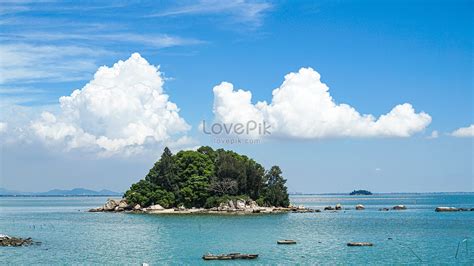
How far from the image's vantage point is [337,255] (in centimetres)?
5653

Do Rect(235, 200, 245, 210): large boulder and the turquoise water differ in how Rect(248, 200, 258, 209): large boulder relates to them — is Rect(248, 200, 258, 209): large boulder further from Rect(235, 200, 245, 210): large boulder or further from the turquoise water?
the turquoise water

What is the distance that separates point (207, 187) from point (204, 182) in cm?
134

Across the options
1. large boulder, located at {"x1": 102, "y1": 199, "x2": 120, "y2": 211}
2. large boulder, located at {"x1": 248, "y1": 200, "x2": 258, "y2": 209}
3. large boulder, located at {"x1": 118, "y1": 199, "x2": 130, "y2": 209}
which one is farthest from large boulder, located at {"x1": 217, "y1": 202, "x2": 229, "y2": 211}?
large boulder, located at {"x1": 102, "y1": 199, "x2": 120, "y2": 211}

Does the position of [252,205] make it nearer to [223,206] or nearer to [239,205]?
[239,205]

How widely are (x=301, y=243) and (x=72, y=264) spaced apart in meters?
25.3

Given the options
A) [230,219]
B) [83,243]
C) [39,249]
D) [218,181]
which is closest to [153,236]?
[83,243]

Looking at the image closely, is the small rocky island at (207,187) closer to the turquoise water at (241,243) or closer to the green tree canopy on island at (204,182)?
the green tree canopy on island at (204,182)

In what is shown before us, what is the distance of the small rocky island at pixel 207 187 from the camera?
129625 millimetres

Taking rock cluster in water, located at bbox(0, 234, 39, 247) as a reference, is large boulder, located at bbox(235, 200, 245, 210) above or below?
above

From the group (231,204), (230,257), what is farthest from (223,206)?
(230,257)

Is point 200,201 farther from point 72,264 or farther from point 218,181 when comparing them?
point 72,264

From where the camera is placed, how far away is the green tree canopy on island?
131 metres

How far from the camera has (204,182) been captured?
131 meters

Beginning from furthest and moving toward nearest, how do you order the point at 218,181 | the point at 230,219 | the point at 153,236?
the point at 218,181 → the point at 230,219 → the point at 153,236
